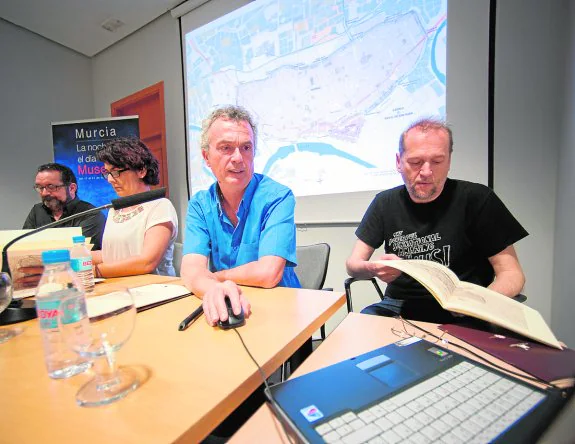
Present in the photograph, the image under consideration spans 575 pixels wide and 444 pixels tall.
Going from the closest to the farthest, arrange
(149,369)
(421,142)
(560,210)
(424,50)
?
(149,369), (421,142), (560,210), (424,50)

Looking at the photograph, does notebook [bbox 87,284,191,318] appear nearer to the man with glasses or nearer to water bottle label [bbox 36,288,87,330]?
water bottle label [bbox 36,288,87,330]

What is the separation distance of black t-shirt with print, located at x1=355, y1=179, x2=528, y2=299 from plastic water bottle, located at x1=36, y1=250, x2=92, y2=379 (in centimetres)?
122

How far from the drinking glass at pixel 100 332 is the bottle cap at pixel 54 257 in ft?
0.41

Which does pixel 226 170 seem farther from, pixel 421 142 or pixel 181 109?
pixel 181 109

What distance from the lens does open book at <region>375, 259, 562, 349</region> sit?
0.57 m

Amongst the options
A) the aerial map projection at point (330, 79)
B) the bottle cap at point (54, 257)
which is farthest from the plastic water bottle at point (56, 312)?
the aerial map projection at point (330, 79)

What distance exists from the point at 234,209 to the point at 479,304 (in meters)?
1.01

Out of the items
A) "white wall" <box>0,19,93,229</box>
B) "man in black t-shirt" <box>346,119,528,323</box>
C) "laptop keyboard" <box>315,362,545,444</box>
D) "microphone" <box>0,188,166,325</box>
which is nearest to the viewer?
"laptop keyboard" <box>315,362,545,444</box>

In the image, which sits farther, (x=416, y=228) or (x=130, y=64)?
(x=130, y=64)

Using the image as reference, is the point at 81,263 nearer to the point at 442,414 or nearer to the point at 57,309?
the point at 57,309

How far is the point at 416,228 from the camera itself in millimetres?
1282

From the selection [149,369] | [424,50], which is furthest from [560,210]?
[149,369]

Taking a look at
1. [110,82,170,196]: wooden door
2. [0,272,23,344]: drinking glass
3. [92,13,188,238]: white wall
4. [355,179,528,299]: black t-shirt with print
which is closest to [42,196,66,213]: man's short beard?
[110,82,170,196]: wooden door

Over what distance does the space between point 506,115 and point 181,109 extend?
2.81 m
